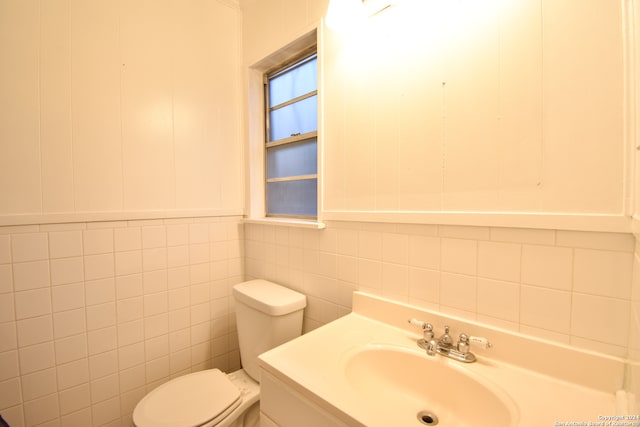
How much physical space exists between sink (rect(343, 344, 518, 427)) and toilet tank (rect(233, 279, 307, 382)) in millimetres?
498

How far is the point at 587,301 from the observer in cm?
67

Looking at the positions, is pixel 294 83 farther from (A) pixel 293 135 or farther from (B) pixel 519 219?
(B) pixel 519 219

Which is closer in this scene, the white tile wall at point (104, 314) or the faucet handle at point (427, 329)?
the faucet handle at point (427, 329)

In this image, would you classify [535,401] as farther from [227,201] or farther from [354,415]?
[227,201]

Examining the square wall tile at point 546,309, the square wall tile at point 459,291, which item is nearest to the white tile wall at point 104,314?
the square wall tile at point 459,291

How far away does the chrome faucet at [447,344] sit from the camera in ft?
2.55

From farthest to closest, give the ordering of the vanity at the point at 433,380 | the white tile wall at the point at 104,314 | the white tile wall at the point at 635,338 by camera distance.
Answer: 1. the white tile wall at the point at 104,314
2. the vanity at the point at 433,380
3. the white tile wall at the point at 635,338

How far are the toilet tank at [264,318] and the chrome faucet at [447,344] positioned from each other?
609mm

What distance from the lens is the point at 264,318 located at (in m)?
1.27

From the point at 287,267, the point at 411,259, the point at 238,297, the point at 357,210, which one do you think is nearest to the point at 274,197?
the point at 287,267

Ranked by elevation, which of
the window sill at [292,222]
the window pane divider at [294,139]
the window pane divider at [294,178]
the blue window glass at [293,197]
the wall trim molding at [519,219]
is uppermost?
the window pane divider at [294,139]

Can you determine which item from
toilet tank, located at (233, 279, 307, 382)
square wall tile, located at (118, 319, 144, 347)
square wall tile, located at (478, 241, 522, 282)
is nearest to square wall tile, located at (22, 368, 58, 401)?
square wall tile, located at (118, 319, 144, 347)

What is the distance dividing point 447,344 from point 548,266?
36cm

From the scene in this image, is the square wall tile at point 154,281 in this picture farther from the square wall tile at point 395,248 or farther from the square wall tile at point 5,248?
the square wall tile at point 395,248
